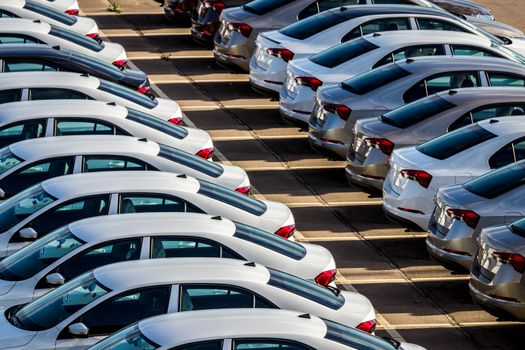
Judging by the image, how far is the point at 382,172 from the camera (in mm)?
18422

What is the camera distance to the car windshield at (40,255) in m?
13.3

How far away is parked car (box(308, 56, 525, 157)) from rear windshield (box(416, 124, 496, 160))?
2016mm

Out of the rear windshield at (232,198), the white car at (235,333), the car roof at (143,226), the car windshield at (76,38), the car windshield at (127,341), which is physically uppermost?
the white car at (235,333)

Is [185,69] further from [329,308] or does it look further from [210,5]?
[329,308]

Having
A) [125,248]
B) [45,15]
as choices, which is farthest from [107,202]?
[45,15]

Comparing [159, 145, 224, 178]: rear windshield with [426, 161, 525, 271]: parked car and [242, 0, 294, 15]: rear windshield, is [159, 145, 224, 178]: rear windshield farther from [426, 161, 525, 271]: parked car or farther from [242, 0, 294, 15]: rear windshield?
[242, 0, 294, 15]: rear windshield

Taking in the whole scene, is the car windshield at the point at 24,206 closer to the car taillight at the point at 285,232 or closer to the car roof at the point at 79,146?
the car roof at the point at 79,146

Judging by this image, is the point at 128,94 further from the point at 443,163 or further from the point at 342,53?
the point at 443,163

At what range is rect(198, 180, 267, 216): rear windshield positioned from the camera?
15045mm

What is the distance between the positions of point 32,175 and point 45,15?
827 centimetres

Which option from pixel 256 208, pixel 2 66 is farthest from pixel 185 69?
Answer: pixel 256 208

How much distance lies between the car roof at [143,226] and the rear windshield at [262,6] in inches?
440

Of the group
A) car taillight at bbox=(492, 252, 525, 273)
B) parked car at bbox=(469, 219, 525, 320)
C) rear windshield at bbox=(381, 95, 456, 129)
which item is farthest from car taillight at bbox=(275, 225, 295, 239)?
rear windshield at bbox=(381, 95, 456, 129)

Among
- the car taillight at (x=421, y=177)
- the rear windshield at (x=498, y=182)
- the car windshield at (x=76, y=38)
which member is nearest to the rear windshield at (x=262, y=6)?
the car windshield at (x=76, y=38)
